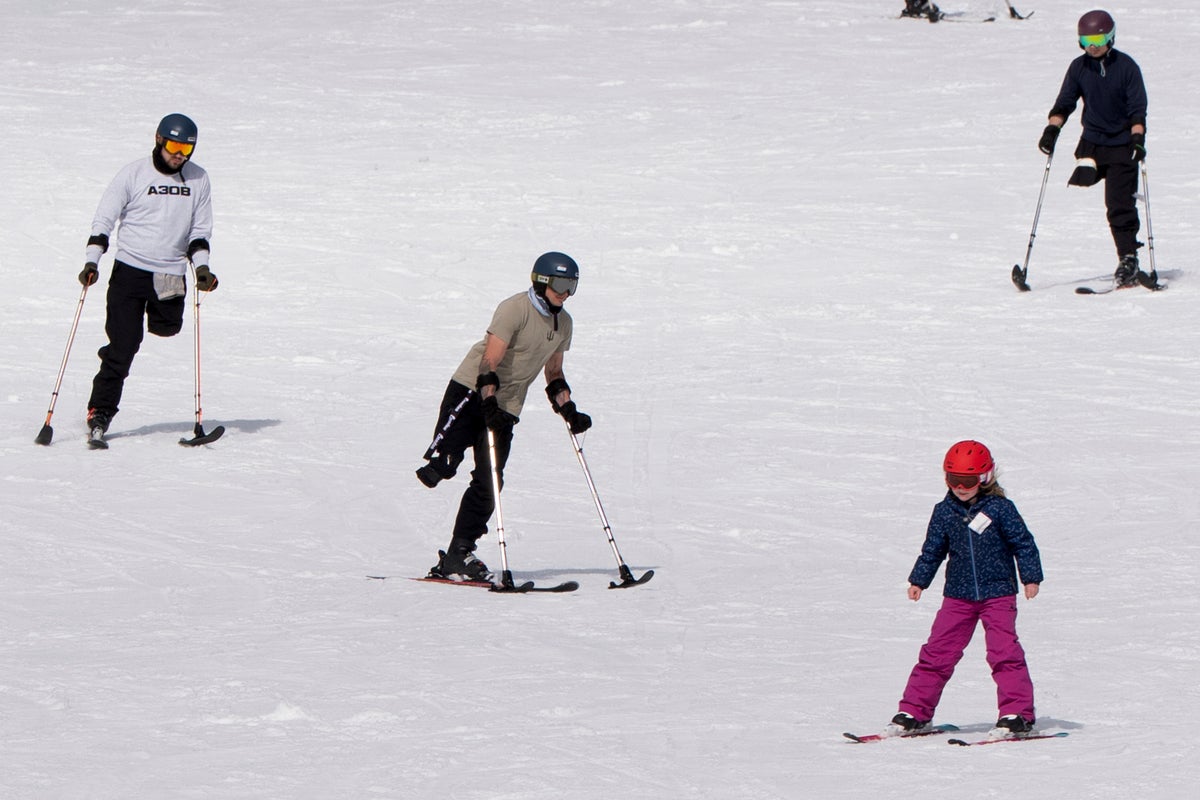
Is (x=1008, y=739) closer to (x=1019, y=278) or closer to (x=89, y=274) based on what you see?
(x=89, y=274)

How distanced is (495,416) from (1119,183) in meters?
7.55

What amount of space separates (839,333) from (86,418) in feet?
19.1

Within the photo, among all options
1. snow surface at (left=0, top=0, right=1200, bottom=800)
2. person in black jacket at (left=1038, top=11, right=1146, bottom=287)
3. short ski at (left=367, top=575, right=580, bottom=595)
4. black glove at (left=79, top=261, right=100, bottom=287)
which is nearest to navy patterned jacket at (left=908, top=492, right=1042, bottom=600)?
snow surface at (left=0, top=0, right=1200, bottom=800)

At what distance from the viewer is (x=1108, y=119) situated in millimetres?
13859

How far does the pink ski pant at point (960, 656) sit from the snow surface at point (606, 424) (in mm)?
181

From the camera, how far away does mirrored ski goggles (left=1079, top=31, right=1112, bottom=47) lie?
1360cm

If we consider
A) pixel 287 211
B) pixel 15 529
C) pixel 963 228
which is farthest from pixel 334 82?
pixel 15 529

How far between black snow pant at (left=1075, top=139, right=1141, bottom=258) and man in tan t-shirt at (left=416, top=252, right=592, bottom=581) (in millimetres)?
7038

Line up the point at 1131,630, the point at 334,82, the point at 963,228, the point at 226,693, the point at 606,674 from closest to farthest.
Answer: the point at 226,693 → the point at 606,674 → the point at 1131,630 → the point at 963,228 → the point at 334,82

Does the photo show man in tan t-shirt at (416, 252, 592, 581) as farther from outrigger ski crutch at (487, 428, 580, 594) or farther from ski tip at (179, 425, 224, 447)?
ski tip at (179, 425, 224, 447)

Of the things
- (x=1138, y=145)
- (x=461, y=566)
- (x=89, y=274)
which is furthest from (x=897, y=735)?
(x=1138, y=145)

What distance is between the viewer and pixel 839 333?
14.1m

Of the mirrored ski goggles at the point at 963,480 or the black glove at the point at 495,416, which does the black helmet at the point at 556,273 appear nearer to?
the black glove at the point at 495,416

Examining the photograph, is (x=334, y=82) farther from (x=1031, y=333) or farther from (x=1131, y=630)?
(x=1131, y=630)
